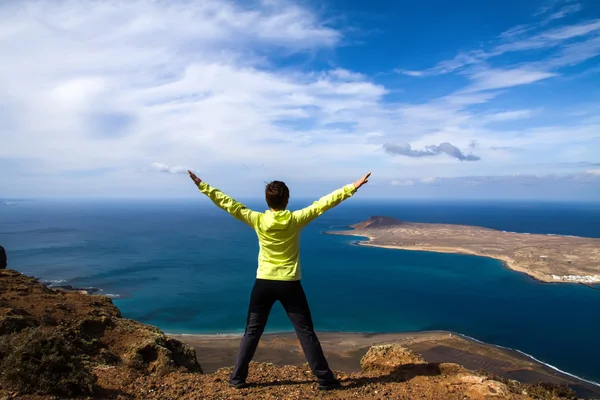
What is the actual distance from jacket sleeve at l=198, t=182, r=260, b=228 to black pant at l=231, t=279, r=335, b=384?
76 centimetres

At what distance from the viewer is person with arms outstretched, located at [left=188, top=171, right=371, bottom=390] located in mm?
4195

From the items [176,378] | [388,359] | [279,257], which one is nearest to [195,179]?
[279,257]

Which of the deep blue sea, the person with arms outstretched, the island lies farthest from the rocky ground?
the island

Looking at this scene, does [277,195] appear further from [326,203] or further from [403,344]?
[403,344]

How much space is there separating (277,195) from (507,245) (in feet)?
294

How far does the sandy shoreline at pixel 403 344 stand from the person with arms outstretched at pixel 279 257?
1892 cm

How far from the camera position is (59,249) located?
7075 cm

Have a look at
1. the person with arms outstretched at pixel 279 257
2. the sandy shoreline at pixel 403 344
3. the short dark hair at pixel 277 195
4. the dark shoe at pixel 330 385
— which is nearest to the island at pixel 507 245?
the sandy shoreline at pixel 403 344

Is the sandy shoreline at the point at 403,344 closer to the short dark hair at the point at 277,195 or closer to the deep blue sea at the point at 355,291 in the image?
the deep blue sea at the point at 355,291

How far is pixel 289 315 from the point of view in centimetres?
432

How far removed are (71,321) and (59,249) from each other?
75.9 metres

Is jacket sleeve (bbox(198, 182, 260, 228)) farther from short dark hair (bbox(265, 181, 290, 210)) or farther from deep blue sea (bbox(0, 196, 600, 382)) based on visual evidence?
deep blue sea (bbox(0, 196, 600, 382))

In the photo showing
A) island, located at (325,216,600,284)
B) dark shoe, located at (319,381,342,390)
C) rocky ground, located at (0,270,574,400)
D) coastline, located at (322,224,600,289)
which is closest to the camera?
rocky ground, located at (0,270,574,400)

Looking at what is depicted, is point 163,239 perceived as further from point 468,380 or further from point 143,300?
point 468,380
